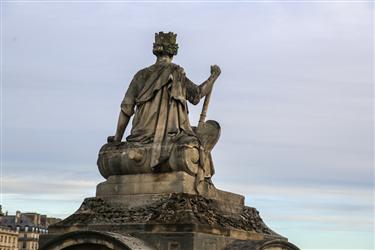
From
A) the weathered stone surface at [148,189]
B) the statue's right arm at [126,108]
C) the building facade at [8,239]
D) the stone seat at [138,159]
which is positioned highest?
the building facade at [8,239]

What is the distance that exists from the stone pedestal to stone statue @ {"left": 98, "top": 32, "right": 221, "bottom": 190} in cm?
31

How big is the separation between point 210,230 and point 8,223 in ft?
329

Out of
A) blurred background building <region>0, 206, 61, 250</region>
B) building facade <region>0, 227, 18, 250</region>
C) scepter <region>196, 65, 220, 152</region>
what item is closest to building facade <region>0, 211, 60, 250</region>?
blurred background building <region>0, 206, 61, 250</region>

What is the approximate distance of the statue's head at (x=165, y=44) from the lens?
693 inches

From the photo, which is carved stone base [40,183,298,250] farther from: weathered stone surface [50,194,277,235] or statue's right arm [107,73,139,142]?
statue's right arm [107,73,139,142]

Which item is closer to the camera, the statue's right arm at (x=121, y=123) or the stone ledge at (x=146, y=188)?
the stone ledge at (x=146, y=188)

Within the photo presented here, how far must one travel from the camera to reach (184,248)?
48.3 feet

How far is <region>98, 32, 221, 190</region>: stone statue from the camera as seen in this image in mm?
16219

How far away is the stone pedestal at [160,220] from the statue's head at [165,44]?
324cm

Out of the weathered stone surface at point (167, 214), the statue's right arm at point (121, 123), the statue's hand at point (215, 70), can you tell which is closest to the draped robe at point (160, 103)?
the statue's right arm at point (121, 123)

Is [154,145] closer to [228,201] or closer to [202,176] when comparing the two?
[202,176]

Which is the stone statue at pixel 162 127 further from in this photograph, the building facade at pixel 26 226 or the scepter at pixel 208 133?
the building facade at pixel 26 226

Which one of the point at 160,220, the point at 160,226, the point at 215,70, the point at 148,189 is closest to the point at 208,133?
the point at 215,70

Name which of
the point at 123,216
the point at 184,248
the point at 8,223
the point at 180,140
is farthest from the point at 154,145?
the point at 8,223
